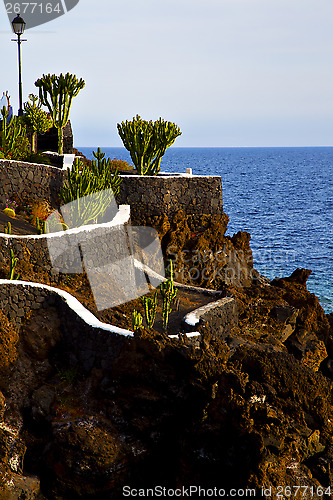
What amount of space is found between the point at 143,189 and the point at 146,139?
2359 mm

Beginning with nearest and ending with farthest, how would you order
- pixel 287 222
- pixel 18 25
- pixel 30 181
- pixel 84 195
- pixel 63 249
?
pixel 63 249 → pixel 84 195 → pixel 30 181 → pixel 18 25 → pixel 287 222

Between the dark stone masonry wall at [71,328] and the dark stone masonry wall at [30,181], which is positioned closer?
the dark stone masonry wall at [71,328]

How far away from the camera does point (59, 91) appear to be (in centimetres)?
2433

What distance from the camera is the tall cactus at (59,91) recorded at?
24031 millimetres

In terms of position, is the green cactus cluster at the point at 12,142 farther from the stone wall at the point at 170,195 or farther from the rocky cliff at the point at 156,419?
the rocky cliff at the point at 156,419

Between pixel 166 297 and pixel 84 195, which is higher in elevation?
pixel 84 195

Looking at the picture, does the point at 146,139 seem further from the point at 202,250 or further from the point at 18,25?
the point at 18,25

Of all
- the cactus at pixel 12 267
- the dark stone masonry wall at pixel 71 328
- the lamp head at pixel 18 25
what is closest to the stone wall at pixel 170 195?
the cactus at pixel 12 267

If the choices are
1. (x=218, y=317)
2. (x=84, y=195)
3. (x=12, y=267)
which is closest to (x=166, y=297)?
(x=218, y=317)

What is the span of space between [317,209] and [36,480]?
5744 cm

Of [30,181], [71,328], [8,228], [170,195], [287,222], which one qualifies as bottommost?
[287,222]

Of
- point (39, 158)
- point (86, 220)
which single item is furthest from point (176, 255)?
point (39, 158)

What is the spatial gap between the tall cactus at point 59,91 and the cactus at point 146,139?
3043 mm

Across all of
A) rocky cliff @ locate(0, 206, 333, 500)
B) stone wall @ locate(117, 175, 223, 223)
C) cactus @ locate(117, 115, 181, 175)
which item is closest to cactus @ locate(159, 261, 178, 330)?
rocky cliff @ locate(0, 206, 333, 500)
